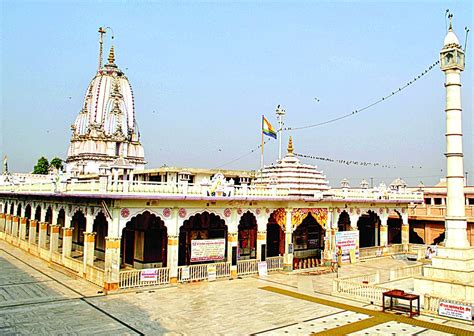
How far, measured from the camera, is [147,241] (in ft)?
78.3

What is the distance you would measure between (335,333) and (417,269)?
13.0 meters

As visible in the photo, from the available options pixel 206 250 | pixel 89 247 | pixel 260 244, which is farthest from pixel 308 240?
pixel 89 247

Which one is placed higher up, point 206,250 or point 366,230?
point 366,230

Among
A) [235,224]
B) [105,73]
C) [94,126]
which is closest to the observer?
[235,224]

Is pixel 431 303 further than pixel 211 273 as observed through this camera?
No

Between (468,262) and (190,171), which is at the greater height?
(190,171)

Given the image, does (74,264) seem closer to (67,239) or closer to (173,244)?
(67,239)

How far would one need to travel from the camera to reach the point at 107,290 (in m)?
18.8

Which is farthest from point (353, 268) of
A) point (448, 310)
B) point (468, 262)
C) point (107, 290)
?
point (107, 290)

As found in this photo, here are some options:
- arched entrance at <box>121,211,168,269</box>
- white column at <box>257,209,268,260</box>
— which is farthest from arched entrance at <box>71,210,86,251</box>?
white column at <box>257,209,268,260</box>

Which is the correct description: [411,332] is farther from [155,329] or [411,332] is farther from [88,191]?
[88,191]

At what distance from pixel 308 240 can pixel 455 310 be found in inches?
638

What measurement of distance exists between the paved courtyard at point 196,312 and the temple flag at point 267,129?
→ 41.8 ft

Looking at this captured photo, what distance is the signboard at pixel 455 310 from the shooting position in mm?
15039
